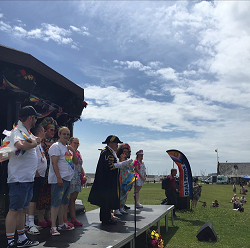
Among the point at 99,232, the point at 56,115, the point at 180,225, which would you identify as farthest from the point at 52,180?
the point at 180,225

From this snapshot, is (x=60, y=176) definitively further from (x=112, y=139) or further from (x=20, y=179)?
(x=112, y=139)

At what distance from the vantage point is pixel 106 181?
17.7 feet

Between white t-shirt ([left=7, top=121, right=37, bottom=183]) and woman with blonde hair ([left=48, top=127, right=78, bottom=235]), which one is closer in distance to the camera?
white t-shirt ([left=7, top=121, right=37, bottom=183])

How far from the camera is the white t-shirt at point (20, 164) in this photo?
3547 mm

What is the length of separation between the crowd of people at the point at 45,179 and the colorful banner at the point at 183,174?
386 cm

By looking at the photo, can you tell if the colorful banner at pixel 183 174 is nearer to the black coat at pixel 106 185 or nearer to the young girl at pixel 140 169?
the young girl at pixel 140 169

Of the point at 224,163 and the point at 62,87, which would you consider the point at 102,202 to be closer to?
A: the point at 62,87

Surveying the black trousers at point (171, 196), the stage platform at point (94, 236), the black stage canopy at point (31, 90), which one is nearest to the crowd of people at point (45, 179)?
the stage platform at point (94, 236)

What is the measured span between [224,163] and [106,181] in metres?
102

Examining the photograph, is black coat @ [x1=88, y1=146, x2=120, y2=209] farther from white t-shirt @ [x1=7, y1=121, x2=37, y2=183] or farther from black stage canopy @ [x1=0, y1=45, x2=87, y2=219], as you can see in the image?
white t-shirt @ [x1=7, y1=121, x2=37, y2=183]

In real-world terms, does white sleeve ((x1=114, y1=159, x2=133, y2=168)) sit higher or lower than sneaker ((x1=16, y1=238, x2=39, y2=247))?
higher

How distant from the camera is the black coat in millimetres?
5328

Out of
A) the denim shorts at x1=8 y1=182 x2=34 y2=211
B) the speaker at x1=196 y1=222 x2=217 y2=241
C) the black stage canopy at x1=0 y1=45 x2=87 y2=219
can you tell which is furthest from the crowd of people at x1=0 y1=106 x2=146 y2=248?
the speaker at x1=196 y1=222 x2=217 y2=241

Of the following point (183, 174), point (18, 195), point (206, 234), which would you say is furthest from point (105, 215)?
point (183, 174)
